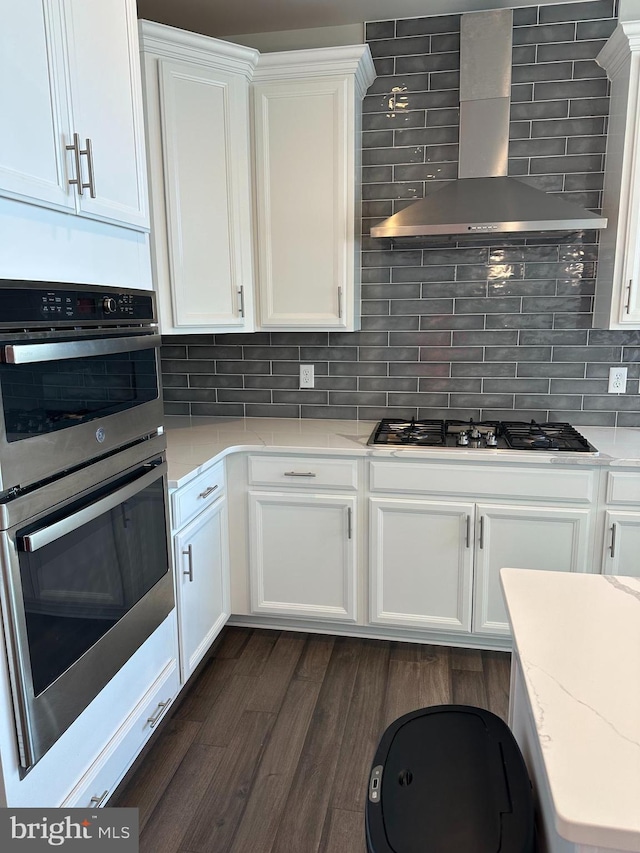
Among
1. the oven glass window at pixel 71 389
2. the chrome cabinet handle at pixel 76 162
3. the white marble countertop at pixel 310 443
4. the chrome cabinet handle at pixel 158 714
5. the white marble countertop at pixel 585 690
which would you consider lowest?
the chrome cabinet handle at pixel 158 714

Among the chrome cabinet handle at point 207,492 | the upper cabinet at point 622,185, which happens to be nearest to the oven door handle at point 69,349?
the chrome cabinet handle at point 207,492

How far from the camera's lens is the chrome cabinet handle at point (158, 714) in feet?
6.41

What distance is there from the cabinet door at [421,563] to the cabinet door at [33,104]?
172 centimetres

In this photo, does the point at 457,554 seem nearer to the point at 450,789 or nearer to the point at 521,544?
the point at 521,544

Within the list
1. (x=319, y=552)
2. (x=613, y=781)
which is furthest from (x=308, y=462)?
(x=613, y=781)

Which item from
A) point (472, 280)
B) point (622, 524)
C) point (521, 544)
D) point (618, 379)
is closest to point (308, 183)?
point (472, 280)

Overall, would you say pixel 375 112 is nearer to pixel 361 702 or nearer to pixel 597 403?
pixel 597 403

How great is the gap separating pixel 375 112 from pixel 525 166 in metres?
0.73

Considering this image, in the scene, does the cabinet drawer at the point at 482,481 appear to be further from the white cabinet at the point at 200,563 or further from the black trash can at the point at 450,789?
the black trash can at the point at 450,789

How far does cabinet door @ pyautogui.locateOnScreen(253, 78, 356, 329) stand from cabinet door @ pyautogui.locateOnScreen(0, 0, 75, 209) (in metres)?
1.40

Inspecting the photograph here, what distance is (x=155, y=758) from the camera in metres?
2.08

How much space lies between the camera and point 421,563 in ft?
8.59

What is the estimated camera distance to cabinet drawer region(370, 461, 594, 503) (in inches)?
95.6

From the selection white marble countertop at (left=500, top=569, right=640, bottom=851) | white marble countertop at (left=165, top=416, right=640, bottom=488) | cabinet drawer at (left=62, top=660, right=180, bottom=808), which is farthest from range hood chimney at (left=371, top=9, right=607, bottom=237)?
cabinet drawer at (left=62, top=660, right=180, bottom=808)
